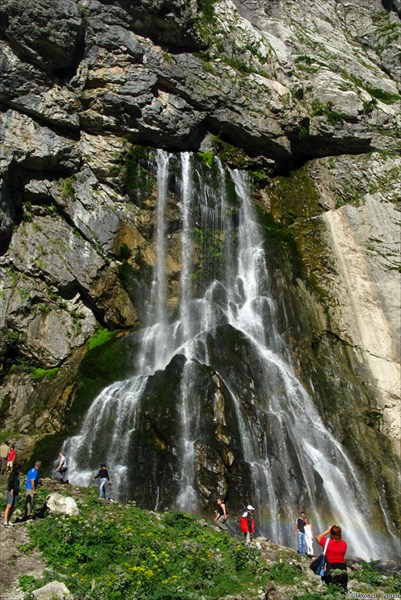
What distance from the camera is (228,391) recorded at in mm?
19766

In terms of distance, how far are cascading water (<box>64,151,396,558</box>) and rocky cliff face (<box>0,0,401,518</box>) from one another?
136cm

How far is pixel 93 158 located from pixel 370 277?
16.9 metres

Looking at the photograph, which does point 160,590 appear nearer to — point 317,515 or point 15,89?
point 317,515

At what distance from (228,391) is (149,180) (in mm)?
14803

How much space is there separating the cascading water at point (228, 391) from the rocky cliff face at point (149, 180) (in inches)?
53.4

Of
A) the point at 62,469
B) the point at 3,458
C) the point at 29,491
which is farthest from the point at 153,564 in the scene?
the point at 3,458

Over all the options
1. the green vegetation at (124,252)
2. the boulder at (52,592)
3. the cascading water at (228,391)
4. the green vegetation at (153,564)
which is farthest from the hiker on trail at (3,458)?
the green vegetation at (124,252)

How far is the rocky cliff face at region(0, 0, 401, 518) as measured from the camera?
24.8 m

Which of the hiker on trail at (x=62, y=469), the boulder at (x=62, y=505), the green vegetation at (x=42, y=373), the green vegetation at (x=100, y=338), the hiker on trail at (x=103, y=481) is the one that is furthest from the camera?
the green vegetation at (x=100, y=338)

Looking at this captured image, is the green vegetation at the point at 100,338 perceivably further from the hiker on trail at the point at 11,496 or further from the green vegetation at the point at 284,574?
the green vegetation at the point at 284,574

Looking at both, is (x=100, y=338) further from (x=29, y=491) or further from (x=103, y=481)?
(x=29, y=491)

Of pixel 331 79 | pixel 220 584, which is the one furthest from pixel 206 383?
pixel 331 79

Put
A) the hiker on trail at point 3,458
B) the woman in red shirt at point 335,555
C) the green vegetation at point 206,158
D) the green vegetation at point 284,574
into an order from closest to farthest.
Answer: the woman in red shirt at point 335,555, the green vegetation at point 284,574, the hiker on trail at point 3,458, the green vegetation at point 206,158

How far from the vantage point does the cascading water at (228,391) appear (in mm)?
17609
